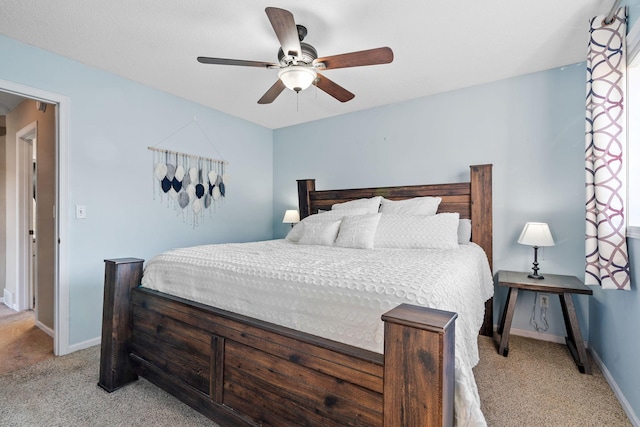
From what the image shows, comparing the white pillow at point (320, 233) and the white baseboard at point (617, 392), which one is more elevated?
the white pillow at point (320, 233)

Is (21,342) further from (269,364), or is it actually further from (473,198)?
(473,198)

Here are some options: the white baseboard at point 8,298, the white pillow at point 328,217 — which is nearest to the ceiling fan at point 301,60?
the white pillow at point 328,217

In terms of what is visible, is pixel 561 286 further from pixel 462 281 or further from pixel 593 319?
pixel 462 281

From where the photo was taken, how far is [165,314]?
1.79 m

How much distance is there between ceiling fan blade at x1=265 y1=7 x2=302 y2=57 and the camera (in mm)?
1562

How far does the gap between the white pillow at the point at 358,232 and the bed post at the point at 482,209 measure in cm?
94

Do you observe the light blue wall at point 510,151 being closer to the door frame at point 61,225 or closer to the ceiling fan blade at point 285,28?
the ceiling fan blade at point 285,28

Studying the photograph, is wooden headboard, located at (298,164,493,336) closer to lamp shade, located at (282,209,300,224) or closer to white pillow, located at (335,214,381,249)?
white pillow, located at (335,214,381,249)

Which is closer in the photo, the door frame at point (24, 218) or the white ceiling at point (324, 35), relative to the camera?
the white ceiling at point (324, 35)

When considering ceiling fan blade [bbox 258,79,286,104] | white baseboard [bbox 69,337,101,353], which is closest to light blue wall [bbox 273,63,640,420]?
ceiling fan blade [bbox 258,79,286,104]

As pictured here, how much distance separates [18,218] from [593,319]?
5871 mm

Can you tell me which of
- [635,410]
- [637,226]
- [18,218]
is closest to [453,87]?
[637,226]

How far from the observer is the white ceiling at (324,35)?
193cm

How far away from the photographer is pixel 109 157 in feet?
9.18
